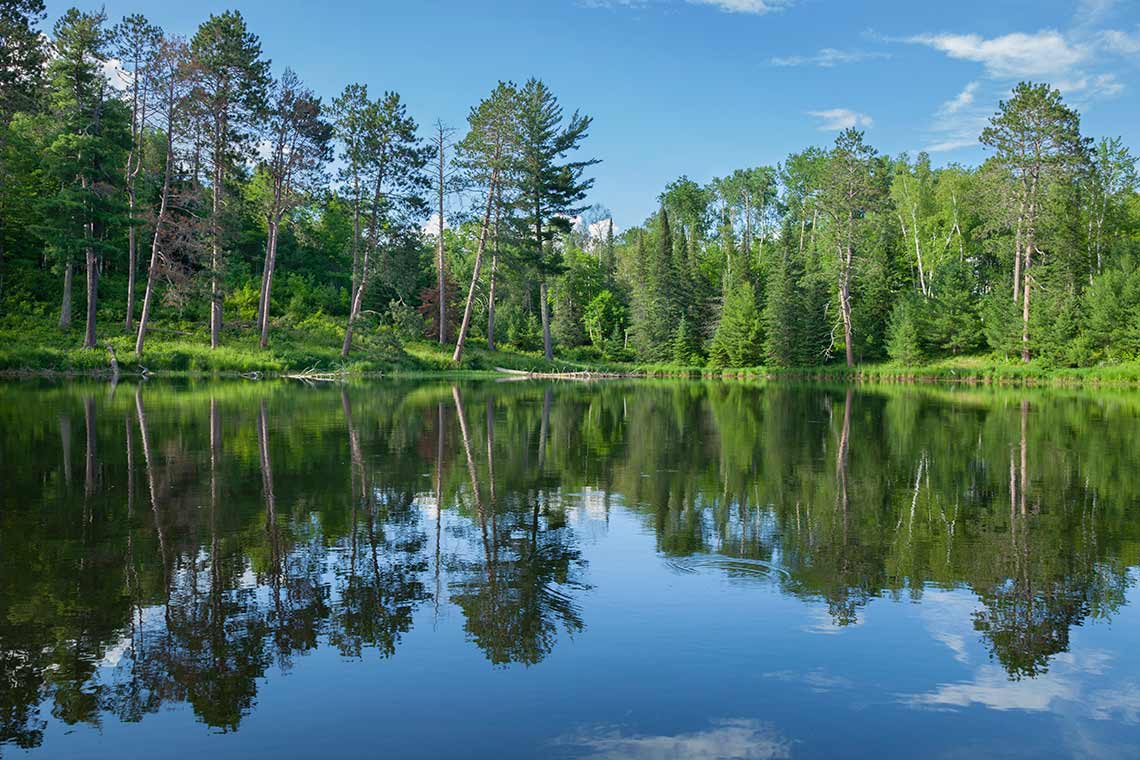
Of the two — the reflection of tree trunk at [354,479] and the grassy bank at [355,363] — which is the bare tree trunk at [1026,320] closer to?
the grassy bank at [355,363]

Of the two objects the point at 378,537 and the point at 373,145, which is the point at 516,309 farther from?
the point at 378,537

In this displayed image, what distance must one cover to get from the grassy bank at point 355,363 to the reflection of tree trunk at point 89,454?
17320mm

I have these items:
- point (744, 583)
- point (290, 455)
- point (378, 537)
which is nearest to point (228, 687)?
point (378, 537)

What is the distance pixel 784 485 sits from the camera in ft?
40.4

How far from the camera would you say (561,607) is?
6.54 metres

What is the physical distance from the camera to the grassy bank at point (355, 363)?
3822cm

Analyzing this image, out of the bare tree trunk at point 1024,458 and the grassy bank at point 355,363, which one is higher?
the grassy bank at point 355,363

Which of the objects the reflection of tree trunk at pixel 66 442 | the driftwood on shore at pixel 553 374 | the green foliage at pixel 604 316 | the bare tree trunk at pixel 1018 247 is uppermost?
the bare tree trunk at pixel 1018 247

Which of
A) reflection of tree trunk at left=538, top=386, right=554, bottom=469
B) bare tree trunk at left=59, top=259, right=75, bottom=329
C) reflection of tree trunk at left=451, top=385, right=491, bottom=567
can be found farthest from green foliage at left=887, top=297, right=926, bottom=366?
bare tree trunk at left=59, top=259, right=75, bottom=329

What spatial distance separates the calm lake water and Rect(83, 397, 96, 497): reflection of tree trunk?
92 millimetres

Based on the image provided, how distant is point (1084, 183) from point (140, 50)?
6064 cm

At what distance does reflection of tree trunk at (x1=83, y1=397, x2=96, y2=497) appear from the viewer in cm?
1114

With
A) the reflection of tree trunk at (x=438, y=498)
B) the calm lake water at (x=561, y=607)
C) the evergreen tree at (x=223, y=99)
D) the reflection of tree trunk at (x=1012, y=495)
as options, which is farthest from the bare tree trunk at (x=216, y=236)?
the reflection of tree trunk at (x=1012, y=495)

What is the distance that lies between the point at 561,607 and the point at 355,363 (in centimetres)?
4277
